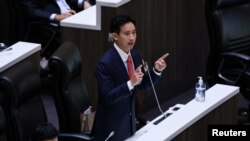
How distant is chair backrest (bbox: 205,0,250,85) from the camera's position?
5852 mm

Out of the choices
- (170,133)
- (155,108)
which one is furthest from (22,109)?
(155,108)

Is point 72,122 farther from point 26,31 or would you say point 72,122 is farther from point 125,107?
point 26,31

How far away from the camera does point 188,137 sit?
13.6 ft

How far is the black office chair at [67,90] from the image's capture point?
4727 millimetres

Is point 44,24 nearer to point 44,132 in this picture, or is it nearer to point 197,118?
point 44,132

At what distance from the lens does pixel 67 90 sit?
4766 millimetres

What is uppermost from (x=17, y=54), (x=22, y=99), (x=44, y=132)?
(x=17, y=54)

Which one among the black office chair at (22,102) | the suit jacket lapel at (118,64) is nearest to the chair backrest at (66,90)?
the black office chair at (22,102)

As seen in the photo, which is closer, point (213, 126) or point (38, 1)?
point (213, 126)

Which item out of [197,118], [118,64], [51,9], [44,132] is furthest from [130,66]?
[51,9]

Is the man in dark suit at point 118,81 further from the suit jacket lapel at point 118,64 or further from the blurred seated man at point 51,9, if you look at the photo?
the blurred seated man at point 51,9

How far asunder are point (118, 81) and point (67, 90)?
372mm

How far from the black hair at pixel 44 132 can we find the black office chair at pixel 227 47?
192 centimetres

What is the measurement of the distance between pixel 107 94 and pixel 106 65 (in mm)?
182
